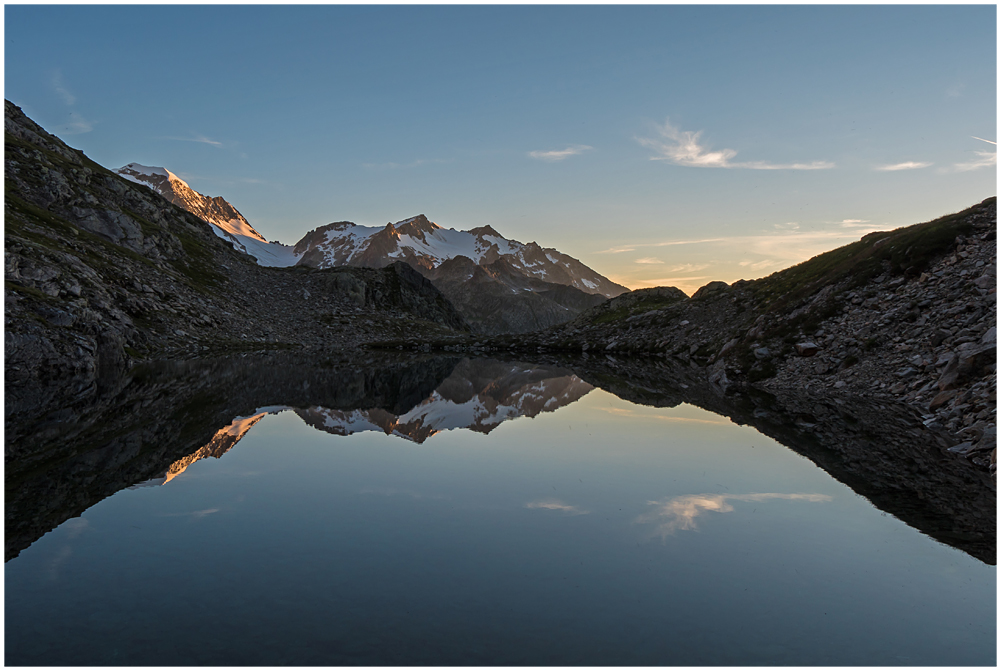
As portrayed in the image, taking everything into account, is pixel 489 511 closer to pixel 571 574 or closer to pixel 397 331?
pixel 571 574

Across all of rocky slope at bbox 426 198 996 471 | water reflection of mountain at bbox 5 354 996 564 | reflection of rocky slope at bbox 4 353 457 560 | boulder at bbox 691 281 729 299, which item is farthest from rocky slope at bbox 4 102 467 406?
boulder at bbox 691 281 729 299

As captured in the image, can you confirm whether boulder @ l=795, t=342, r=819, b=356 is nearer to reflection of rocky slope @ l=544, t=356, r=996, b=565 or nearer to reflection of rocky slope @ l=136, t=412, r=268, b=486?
reflection of rocky slope @ l=544, t=356, r=996, b=565

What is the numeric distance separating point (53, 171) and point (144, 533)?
11817 centimetres

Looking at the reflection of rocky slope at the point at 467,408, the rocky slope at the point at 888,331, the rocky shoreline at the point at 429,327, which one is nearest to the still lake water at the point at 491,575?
the reflection of rocky slope at the point at 467,408

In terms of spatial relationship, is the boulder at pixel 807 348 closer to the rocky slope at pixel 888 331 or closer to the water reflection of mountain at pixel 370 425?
the rocky slope at pixel 888 331

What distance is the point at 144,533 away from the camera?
10820mm

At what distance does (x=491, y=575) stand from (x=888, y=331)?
39287 millimetres

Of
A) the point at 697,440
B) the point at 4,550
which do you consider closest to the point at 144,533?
the point at 4,550

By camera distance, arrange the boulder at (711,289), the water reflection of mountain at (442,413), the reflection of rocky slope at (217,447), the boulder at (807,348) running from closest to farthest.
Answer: the reflection of rocky slope at (217,447)
the water reflection of mountain at (442,413)
the boulder at (807,348)
the boulder at (711,289)

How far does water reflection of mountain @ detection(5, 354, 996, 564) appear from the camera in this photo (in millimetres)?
13109

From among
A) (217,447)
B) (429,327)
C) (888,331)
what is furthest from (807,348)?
(429,327)

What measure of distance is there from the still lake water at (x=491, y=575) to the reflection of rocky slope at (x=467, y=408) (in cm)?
850

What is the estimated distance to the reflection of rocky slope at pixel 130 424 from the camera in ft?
43.0

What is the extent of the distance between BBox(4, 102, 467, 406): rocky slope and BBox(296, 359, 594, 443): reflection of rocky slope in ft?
61.0
